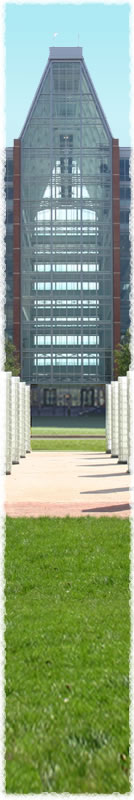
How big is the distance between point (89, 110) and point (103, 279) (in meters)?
20.8

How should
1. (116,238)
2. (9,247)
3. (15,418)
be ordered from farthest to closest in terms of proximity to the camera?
(9,247), (116,238), (15,418)

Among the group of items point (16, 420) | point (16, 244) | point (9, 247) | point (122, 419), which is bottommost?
point (16, 420)

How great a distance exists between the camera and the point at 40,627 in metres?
7.58

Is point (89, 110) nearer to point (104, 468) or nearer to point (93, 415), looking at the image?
point (93, 415)

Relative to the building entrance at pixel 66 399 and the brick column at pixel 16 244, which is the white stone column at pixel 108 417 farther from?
the building entrance at pixel 66 399

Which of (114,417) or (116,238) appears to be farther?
(116,238)

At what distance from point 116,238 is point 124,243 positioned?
102 inches

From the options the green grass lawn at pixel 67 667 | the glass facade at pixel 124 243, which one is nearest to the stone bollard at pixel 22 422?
the green grass lawn at pixel 67 667

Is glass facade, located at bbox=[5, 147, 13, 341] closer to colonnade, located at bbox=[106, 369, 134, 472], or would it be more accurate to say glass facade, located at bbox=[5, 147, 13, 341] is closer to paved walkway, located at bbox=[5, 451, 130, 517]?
colonnade, located at bbox=[106, 369, 134, 472]

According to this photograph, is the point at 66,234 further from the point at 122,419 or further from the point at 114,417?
the point at 122,419

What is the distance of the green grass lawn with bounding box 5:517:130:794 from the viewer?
4.54 m

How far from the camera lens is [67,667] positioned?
6453 millimetres

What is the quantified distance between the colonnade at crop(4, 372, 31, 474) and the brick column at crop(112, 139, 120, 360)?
77.1m

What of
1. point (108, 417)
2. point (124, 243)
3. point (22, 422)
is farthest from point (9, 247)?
point (22, 422)
